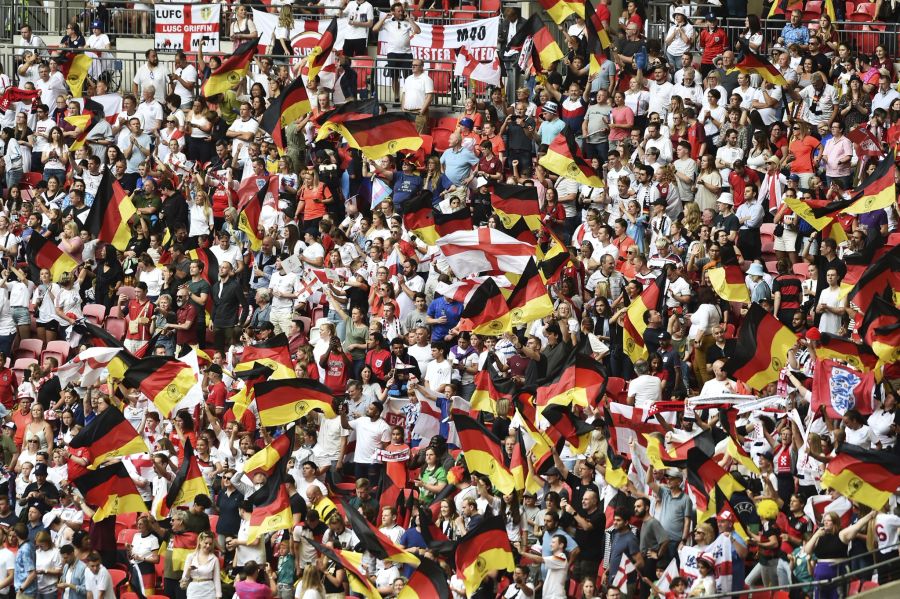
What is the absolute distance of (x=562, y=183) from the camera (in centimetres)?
2786

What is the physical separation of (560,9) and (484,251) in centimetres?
569

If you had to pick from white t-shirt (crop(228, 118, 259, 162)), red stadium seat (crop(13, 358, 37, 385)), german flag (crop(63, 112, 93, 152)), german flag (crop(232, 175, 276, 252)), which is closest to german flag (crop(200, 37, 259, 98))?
white t-shirt (crop(228, 118, 259, 162))

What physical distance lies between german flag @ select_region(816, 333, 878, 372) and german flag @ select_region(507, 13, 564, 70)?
882cm

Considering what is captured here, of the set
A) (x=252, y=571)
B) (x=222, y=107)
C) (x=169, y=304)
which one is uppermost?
(x=222, y=107)

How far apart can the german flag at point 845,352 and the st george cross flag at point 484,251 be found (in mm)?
4622

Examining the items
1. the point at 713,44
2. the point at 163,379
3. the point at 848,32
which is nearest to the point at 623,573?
the point at 163,379

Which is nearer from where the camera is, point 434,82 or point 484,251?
point 484,251

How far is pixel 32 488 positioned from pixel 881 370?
386 inches

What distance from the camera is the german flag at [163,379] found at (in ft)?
81.0

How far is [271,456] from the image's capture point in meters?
23.1

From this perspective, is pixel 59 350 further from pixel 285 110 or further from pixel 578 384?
pixel 578 384

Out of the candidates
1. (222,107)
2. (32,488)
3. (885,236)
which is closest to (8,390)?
(32,488)

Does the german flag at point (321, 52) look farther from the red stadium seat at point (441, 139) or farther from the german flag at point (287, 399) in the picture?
the german flag at point (287, 399)

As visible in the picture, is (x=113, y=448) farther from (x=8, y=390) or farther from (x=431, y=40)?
(x=431, y=40)
